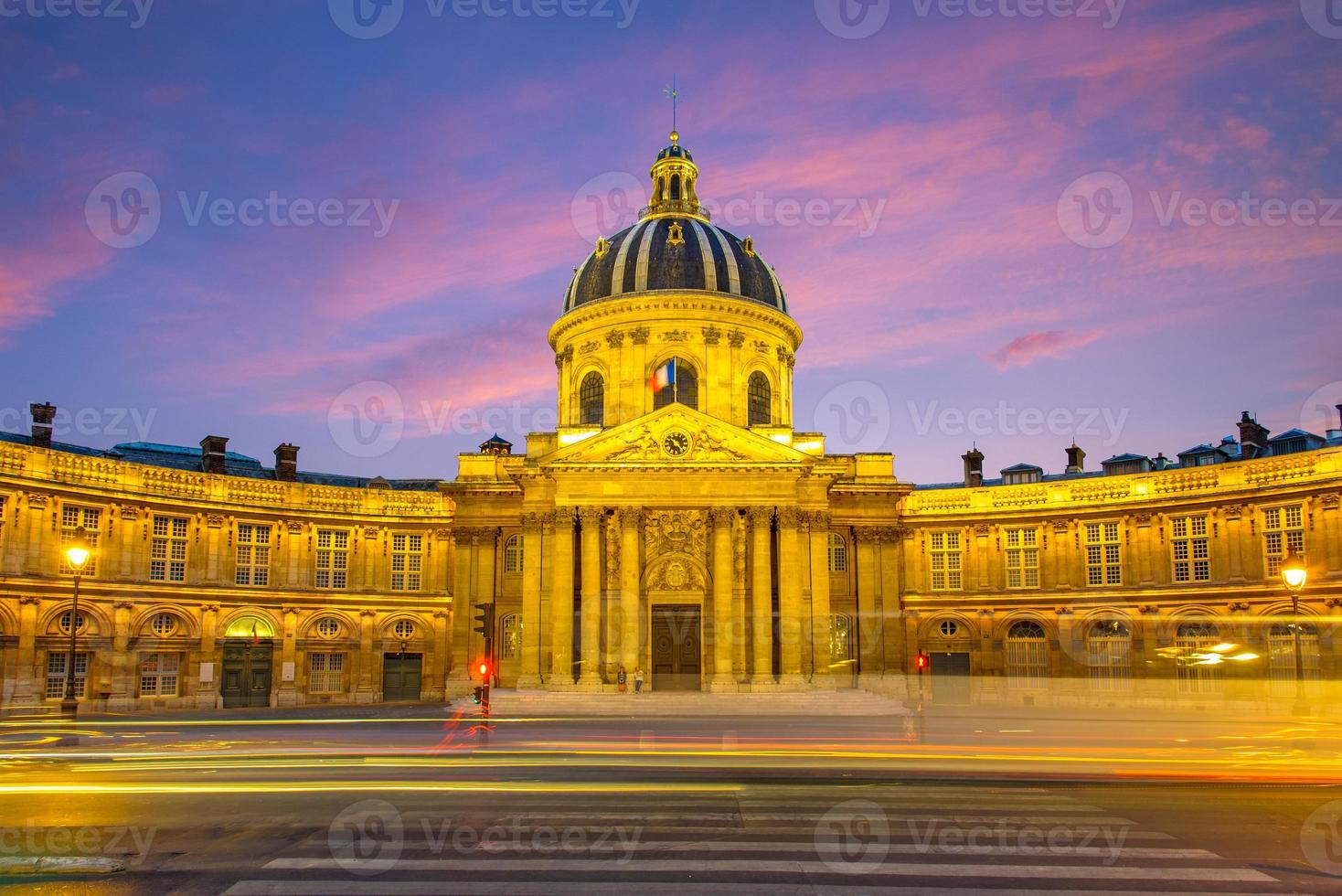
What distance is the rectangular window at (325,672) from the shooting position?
61.6 m

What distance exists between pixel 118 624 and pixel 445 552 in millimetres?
17680

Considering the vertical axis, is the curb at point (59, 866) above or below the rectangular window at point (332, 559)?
below

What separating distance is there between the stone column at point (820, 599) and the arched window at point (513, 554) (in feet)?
54.9

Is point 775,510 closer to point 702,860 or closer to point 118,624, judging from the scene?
point 118,624

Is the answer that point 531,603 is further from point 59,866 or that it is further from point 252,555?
point 59,866

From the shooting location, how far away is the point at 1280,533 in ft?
178

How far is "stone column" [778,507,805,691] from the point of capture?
53344mm

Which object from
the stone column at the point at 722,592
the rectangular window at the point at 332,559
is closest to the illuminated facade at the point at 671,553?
the stone column at the point at 722,592

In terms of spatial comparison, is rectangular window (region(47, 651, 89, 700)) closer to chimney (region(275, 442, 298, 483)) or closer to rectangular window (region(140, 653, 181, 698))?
rectangular window (region(140, 653, 181, 698))

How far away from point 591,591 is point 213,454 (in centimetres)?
2441

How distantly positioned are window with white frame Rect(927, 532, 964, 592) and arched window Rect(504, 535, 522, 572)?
23.3 meters
